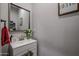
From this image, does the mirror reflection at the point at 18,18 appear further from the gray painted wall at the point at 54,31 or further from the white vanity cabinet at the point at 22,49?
the white vanity cabinet at the point at 22,49

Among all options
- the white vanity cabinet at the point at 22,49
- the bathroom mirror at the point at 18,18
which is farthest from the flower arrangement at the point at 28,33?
the white vanity cabinet at the point at 22,49

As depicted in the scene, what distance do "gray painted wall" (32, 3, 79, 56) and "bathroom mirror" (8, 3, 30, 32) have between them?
6.5 inches

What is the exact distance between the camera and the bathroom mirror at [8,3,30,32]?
1.31 m

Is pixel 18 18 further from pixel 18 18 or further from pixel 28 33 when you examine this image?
pixel 28 33

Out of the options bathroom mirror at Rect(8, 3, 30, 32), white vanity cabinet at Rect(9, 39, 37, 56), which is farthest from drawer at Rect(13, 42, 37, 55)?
bathroom mirror at Rect(8, 3, 30, 32)

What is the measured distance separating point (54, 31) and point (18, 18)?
0.61 metres

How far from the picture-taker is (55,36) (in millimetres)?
1351

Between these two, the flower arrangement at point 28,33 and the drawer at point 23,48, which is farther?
the flower arrangement at point 28,33

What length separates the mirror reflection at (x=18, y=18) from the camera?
1328 millimetres

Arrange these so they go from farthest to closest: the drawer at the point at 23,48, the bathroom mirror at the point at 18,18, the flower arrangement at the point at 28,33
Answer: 1. the flower arrangement at the point at 28,33
2. the bathroom mirror at the point at 18,18
3. the drawer at the point at 23,48

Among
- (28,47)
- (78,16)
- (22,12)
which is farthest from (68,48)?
(22,12)

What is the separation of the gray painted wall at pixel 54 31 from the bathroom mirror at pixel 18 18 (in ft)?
0.54

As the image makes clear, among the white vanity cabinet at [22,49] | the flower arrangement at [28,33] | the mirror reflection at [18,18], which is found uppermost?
the mirror reflection at [18,18]

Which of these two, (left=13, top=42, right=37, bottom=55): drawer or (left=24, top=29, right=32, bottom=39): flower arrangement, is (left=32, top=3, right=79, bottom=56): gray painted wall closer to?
(left=24, top=29, right=32, bottom=39): flower arrangement
